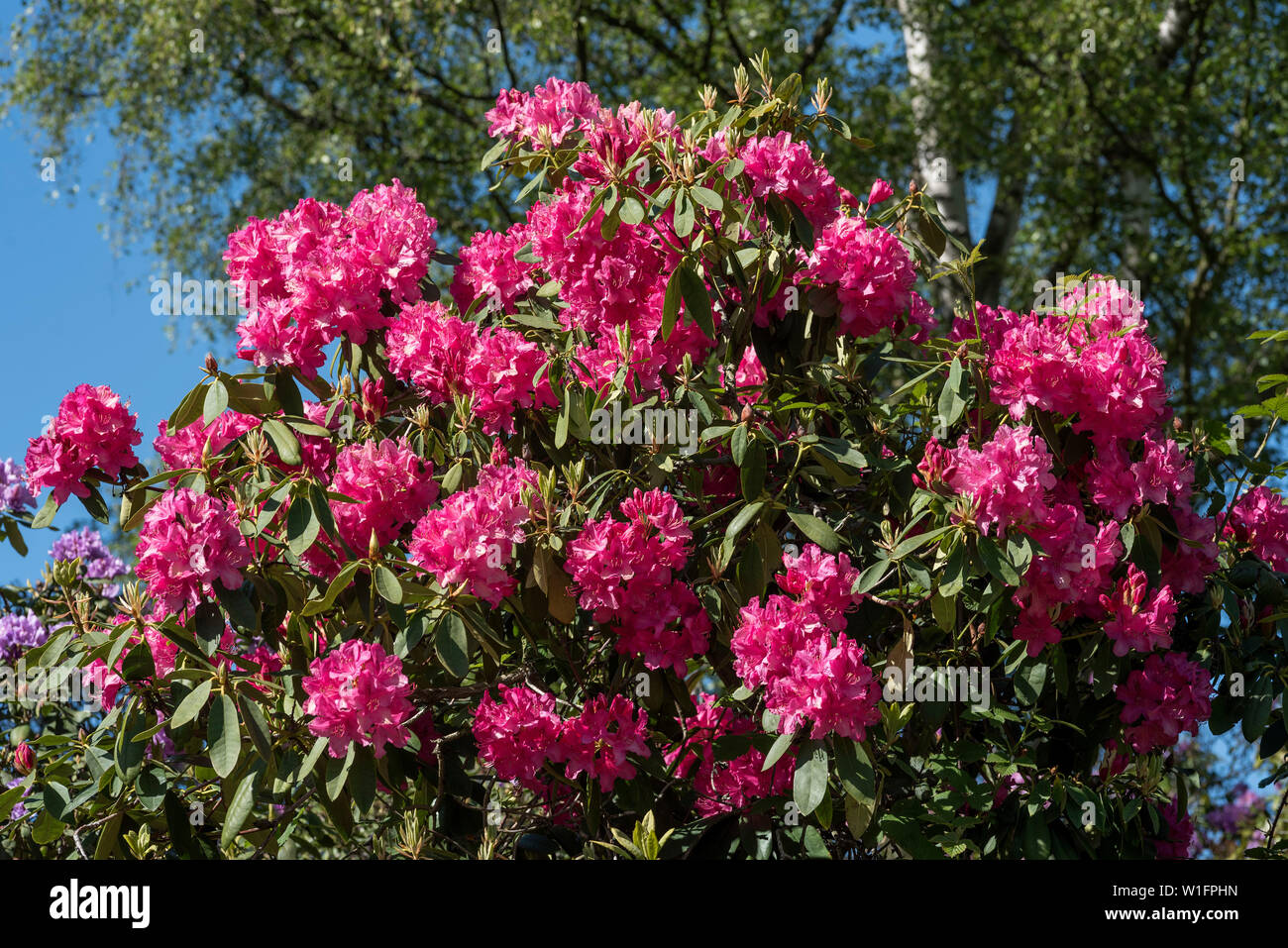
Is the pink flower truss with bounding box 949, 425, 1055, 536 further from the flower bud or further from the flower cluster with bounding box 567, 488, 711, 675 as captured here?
the flower bud

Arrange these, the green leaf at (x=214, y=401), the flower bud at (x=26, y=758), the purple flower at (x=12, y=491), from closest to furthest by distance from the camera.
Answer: the green leaf at (x=214, y=401) → the flower bud at (x=26, y=758) → the purple flower at (x=12, y=491)

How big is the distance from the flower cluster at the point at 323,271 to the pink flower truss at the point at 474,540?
2.11ft

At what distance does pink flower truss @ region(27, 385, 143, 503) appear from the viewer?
2.81 m

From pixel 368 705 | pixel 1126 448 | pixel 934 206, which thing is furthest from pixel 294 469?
pixel 1126 448

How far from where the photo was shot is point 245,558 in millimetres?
2551

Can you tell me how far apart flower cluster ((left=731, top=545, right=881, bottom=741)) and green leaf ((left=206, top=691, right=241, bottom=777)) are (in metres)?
0.93

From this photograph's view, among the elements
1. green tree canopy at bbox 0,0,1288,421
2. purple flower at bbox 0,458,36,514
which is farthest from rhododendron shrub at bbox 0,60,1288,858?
green tree canopy at bbox 0,0,1288,421

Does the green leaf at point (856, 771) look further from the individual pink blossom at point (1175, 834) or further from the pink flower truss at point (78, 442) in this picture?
the pink flower truss at point (78, 442)

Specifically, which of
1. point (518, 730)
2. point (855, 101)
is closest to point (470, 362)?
point (518, 730)

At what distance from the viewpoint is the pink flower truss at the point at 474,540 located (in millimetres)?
2354

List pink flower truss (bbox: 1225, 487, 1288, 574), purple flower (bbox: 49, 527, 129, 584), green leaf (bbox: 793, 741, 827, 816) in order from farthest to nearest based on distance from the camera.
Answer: purple flower (bbox: 49, 527, 129, 584) → pink flower truss (bbox: 1225, 487, 1288, 574) → green leaf (bbox: 793, 741, 827, 816)

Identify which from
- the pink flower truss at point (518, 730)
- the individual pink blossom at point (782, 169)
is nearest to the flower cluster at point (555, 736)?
the pink flower truss at point (518, 730)

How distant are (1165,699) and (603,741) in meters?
1.21
